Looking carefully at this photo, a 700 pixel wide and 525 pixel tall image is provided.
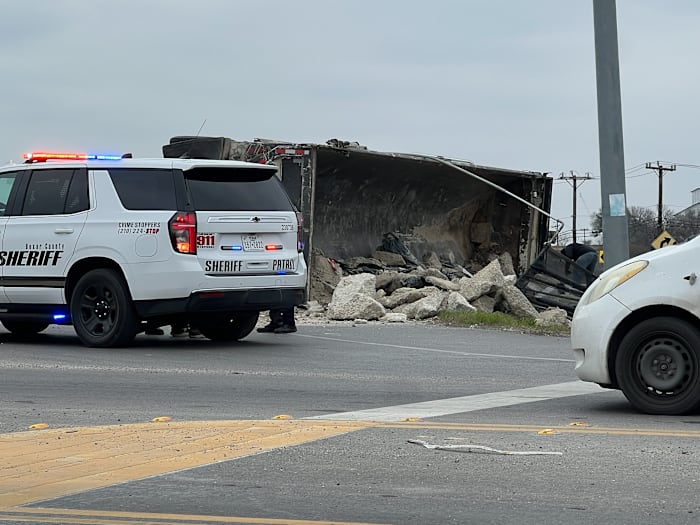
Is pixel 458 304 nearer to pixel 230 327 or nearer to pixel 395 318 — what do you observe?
pixel 395 318

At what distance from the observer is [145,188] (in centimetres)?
1255

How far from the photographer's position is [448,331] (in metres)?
16.1

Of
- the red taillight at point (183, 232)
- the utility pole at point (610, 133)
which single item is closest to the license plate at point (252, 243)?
the red taillight at point (183, 232)

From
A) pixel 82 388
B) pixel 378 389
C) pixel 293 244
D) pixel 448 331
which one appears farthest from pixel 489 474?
pixel 448 331

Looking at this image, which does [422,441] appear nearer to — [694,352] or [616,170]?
[694,352]

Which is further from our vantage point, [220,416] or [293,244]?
[293,244]

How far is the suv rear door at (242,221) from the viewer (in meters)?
12.3

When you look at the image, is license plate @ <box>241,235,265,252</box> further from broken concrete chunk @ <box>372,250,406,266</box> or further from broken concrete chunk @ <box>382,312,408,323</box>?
broken concrete chunk @ <box>372,250,406,266</box>

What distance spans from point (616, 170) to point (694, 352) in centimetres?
896

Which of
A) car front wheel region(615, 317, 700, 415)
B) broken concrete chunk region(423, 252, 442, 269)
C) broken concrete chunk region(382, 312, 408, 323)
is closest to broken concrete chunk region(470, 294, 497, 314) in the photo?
broken concrete chunk region(382, 312, 408, 323)

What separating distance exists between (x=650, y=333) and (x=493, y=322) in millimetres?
9023

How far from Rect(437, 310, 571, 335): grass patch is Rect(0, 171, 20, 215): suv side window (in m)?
6.62

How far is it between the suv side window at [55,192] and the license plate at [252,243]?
1.72 meters

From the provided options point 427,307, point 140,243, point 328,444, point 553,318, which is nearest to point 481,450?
point 328,444
